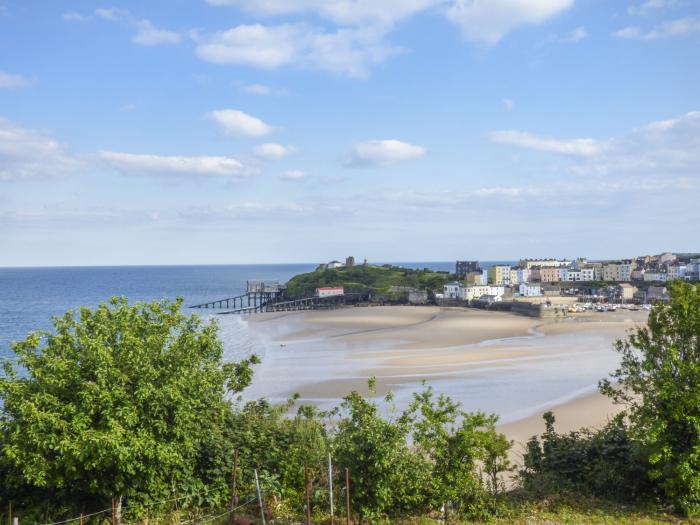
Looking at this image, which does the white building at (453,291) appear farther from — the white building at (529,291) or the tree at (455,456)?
the tree at (455,456)

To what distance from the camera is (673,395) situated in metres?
12.9

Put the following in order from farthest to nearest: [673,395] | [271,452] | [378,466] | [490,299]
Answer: [490,299] → [271,452] → [673,395] → [378,466]

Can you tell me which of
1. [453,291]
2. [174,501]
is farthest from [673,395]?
[453,291]

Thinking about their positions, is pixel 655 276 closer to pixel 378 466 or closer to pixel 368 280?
pixel 368 280

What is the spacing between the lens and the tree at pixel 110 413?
11.7 meters

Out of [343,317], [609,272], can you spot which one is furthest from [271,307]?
[609,272]

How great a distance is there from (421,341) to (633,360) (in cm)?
4253

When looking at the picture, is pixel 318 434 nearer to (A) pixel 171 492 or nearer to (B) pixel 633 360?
(A) pixel 171 492

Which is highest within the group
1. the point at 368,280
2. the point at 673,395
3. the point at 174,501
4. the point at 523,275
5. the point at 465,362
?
the point at 523,275

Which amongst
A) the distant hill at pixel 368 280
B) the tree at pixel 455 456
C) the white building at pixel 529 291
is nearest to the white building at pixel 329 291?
the distant hill at pixel 368 280

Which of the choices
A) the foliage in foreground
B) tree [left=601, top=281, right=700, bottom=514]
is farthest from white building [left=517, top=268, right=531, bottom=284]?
the foliage in foreground

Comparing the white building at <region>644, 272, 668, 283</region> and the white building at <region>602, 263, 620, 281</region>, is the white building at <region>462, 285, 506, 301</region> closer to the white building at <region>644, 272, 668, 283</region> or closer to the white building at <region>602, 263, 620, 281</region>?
the white building at <region>644, 272, 668, 283</region>

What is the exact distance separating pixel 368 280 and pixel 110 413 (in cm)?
12623

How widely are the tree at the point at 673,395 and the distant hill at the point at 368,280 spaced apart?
103 meters
